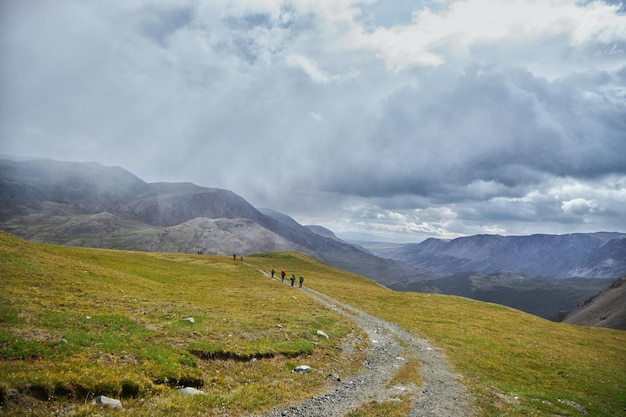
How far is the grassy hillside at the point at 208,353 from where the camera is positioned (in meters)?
15.5

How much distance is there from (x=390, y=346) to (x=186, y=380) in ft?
75.0

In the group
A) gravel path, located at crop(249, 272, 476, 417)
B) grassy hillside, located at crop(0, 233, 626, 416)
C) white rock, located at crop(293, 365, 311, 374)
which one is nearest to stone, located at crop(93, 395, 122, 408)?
grassy hillside, located at crop(0, 233, 626, 416)

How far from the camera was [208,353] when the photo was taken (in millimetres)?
22547

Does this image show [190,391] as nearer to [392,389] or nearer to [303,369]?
[303,369]

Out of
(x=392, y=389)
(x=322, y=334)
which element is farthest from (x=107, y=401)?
(x=322, y=334)

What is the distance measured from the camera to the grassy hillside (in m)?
15.5

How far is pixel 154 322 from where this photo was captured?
89.0 ft

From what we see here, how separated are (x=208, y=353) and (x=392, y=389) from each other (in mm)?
12697

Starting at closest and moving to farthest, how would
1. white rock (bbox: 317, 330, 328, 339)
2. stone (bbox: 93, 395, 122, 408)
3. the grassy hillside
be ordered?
stone (bbox: 93, 395, 122, 408), the grassy hillside, white rock (bbox: 317, 330, 328, 339)

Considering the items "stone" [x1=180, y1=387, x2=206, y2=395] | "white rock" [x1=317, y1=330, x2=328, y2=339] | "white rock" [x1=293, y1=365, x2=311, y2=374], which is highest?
"stone" [x1=180, y1=387, x2=206, y2=395]

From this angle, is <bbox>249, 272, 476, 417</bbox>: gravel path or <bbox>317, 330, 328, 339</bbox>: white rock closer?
<bbox>249, 272, 476, 417</bbox>: gravel path

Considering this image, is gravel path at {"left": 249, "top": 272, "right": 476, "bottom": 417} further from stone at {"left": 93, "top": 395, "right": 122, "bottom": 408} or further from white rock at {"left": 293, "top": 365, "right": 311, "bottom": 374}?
stone at {"left": 93, "top": 395, "right": 122, "bottom": 408}

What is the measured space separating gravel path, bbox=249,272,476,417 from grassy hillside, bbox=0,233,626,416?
1.12m

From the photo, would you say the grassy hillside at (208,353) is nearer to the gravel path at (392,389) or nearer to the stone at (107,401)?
the stone at (107,401)
